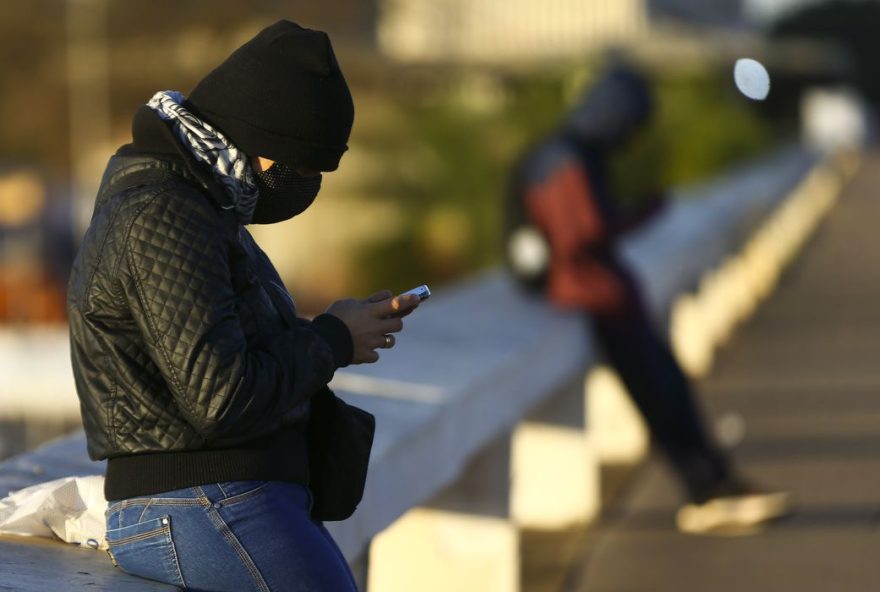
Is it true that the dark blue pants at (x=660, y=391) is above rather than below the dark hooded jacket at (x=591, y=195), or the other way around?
below

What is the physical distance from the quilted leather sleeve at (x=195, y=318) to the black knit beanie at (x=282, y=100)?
6.3 inches

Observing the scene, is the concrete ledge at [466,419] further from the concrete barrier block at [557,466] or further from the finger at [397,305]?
the finger at [397,305]

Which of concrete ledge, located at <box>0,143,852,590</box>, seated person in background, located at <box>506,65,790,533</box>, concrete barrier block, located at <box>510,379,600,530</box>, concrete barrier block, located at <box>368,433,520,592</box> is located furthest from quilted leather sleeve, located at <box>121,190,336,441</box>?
concrete barrier block, located at <box>510,379,600,530</box>

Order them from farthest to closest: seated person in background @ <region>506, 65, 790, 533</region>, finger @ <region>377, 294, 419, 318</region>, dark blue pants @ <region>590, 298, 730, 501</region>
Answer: seated person in background @ <region>506, 65, 790, 533</region>
dark blue pants @ <region>590, 298, 730, 501</region>
finger @ <region>377, 294, 419, 318</region>

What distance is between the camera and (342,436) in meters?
3.31

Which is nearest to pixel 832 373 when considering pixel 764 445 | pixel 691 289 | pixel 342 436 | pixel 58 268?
pixel 691 289

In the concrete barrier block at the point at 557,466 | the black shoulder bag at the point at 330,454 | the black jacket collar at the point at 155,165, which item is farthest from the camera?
the concrete barrier block at the point at 557,466

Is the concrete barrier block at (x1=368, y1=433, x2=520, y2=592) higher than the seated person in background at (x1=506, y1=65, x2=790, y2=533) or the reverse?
the reverse

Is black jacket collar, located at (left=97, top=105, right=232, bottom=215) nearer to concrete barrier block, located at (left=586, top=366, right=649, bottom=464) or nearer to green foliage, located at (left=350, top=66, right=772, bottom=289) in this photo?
concrete barrier block, located at (left=586, top=366, right=649, bottom=464)

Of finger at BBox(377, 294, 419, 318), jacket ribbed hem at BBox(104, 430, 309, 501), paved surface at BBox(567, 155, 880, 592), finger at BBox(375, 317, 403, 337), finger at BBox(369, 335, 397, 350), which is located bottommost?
paved surface at BBox(567, 155, 880, 592)

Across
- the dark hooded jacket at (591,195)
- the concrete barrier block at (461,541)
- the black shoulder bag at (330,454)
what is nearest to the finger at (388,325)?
the black shoulder bag at (330,454)

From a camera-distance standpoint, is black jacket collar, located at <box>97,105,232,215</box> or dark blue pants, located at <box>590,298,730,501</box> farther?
dark blue pants, located at <box>590,298,730,501</box>

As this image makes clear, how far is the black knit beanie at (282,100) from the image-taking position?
2.98m

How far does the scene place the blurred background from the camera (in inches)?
Result: 938
